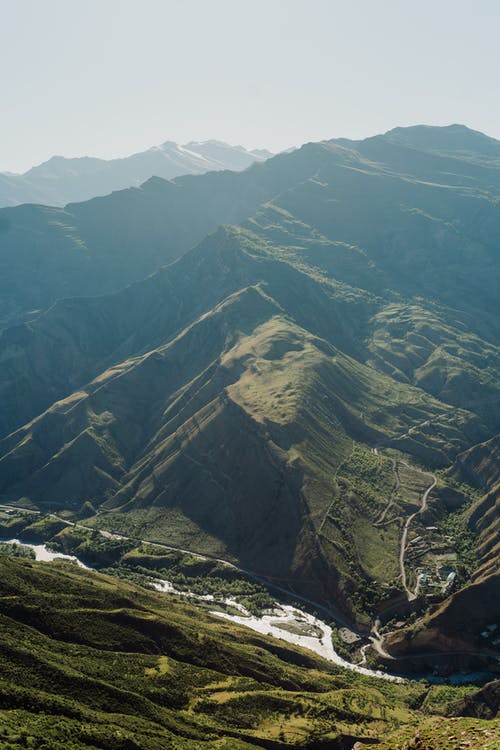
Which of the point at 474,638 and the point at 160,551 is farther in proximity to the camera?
the point at 160,551

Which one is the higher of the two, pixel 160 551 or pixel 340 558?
pixel 340 558

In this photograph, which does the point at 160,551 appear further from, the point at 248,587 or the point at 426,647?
the point at 426,647

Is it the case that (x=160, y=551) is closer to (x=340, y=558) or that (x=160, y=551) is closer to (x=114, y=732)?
(x=340, y=558)

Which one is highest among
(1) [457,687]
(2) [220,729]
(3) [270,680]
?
(2) [220,729]

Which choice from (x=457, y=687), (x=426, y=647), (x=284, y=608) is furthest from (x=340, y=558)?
(x=457, y=687)

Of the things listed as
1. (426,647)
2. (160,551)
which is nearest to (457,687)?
(426,647)

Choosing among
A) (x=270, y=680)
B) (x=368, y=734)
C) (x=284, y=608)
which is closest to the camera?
(x=368, y=734)

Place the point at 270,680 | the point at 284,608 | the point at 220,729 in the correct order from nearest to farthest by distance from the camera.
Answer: the point at 220,729 < the point at 270,680 < the point at 284,608
